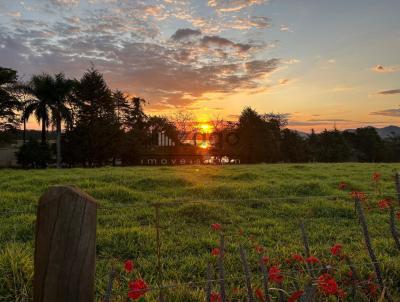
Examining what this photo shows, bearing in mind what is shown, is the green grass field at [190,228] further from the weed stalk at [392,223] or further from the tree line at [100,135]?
the tree line at [100,135]

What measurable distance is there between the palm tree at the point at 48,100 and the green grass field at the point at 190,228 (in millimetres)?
29172

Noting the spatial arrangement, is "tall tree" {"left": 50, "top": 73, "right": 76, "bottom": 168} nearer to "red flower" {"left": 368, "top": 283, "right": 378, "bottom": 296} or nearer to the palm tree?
the palm tree

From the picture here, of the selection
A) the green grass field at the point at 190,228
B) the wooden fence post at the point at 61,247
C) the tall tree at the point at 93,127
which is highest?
the tall tree at the point at 93,127

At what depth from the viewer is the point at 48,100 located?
1572 inches

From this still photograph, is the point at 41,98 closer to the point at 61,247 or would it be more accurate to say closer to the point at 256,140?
the point at 256,140

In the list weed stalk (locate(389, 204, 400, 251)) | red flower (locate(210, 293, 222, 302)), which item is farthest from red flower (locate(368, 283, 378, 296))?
red flower (locate(210, 293, 222, 302))

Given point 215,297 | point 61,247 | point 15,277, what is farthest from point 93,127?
point 61,247

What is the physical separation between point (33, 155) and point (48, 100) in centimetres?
604

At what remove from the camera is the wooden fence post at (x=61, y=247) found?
1.69 meters

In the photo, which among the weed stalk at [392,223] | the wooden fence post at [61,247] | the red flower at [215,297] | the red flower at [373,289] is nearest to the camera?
the wooden fence post at [61,247]

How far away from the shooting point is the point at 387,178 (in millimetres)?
15883

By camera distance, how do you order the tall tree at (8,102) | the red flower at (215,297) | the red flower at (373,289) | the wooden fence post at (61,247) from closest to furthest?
1. the wooden fence post at (61,247)
2. the red flower at (215,297)
3. the red flower at (373,289)
4. the tall tree at (8,102)

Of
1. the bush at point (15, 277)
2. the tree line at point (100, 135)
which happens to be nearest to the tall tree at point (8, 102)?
the tree line at point (100, 135)

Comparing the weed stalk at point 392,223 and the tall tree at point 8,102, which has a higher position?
the tall tree at point 8,102
